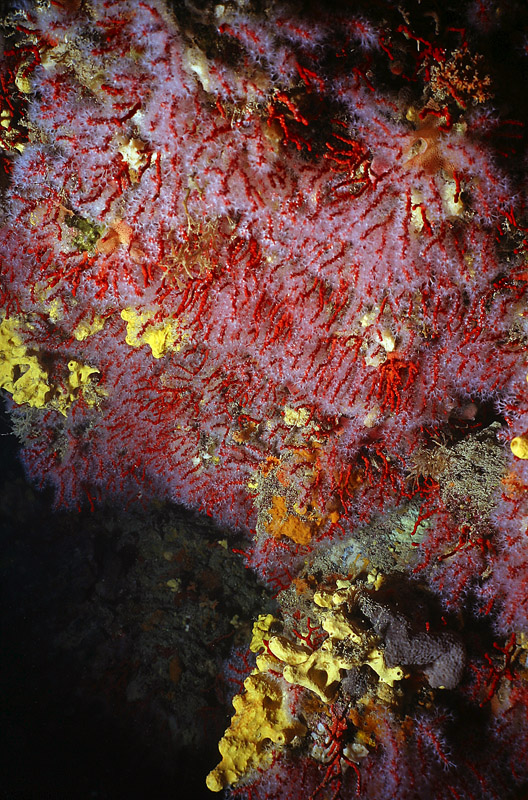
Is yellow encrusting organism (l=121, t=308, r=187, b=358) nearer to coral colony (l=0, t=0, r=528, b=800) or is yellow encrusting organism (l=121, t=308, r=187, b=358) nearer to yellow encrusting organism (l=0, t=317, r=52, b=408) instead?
coral colony (l=0, t=0, r=528, b=800)

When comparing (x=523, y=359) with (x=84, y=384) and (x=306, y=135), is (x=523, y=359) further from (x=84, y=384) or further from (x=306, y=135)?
(x=84, y=384)

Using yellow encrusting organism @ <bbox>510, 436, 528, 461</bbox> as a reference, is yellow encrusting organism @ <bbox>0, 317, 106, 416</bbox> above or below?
below

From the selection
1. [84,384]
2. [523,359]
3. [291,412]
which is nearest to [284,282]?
[291,412]

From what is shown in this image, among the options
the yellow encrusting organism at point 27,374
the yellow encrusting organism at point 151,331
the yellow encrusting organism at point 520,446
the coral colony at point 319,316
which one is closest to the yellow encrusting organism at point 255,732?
the coral colony at point 319,316

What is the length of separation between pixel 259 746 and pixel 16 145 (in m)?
4.61

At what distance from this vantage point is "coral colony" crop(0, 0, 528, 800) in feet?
6.28

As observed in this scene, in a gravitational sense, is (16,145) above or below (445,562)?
above

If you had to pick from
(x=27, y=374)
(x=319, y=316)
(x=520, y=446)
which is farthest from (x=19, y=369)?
(x=520, y=446)

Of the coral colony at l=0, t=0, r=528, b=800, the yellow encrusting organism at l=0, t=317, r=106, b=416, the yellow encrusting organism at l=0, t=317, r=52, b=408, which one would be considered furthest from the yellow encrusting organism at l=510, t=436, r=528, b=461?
the yellow encrusting organism at l=0, t=317, r=52, b=408

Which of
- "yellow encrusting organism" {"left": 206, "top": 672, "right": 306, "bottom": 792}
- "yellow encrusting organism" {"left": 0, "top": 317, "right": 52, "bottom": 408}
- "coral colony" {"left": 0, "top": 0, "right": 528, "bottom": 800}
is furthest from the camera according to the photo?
"yellow encrusting organism" {"left": 0, "top": 317, "right": 52, "bottom": 408}

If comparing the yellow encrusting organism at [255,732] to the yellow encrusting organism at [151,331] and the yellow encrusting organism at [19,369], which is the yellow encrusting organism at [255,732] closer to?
the yellow encrusting organism at [151,331]

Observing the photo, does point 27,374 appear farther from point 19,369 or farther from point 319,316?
point 319,316

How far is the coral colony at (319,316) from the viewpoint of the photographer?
1.91 meters

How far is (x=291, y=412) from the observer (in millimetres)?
3400
